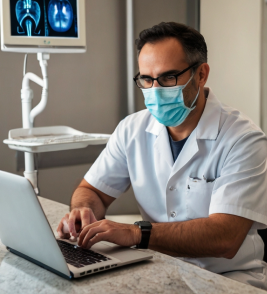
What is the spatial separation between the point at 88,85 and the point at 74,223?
204 centimetres

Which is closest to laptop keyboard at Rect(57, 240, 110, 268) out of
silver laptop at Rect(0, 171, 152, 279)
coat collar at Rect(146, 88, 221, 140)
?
silver laptop at Rect(0, 171, 152, 279)

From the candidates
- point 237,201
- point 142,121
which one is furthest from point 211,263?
point 142,121

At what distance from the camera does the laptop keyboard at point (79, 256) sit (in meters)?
0.99

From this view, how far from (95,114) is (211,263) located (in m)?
2.01

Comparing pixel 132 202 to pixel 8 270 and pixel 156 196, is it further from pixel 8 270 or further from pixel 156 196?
pixel 8 270

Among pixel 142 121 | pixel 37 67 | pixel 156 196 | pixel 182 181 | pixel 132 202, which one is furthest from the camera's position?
pixel 132 202

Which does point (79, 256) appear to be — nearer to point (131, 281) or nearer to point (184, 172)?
point (131, 281)

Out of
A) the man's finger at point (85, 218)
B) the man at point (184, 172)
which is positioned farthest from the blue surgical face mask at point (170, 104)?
the man's finger at point (85, 218)

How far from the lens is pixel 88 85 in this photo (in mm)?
3176

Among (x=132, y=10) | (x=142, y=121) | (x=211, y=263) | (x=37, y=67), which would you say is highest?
(x=132, y=10)

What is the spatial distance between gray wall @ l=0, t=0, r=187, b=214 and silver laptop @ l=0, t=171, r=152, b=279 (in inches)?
73.2

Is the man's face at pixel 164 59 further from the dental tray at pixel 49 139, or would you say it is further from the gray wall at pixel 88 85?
the gray wall at pixel 88 85

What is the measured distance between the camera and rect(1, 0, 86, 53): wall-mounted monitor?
2357 millimetres

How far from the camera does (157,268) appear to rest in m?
1.00
